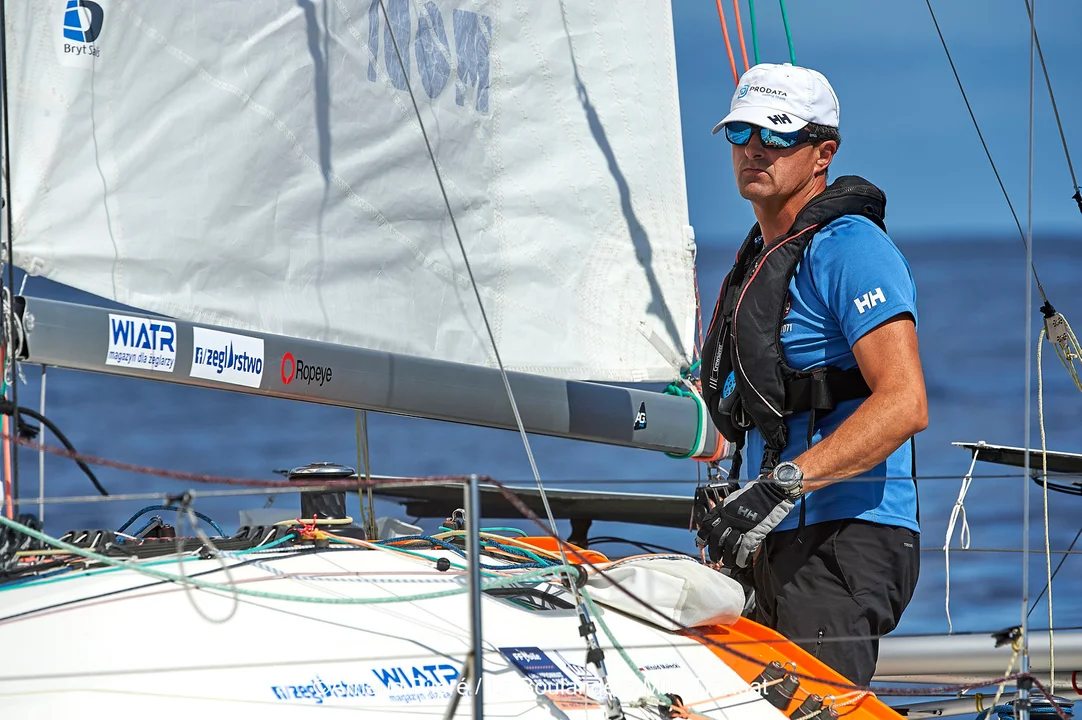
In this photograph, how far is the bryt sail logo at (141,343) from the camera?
201 centimetres

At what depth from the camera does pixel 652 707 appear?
1604mm

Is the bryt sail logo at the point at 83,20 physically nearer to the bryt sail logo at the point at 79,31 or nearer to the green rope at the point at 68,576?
the bryt sail logo at the point at 79,31

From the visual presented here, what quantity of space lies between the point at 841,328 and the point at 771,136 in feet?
1.05

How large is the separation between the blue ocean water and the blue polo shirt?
270cm

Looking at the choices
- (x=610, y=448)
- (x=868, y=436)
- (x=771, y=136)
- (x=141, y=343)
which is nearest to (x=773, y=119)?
(x=771, y=136)

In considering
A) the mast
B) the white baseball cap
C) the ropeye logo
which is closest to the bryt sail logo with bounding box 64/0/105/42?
the mast

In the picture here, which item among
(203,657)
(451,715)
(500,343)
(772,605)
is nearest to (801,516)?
(772,605)

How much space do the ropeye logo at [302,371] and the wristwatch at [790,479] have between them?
82cm

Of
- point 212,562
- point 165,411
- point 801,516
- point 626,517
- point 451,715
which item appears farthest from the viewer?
point 165,411

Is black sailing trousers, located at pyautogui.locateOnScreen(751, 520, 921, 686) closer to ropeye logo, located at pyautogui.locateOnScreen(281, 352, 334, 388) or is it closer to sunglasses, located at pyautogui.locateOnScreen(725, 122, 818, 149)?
sunglasses, located at pyautogui.locateOnScreen(725, 122, 818, 149)

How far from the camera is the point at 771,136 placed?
2002 millimetres

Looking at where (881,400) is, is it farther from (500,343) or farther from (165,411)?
(165,411)

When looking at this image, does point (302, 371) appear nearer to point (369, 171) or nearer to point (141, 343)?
point (141, 343)

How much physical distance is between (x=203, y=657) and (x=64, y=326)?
2.34ft
